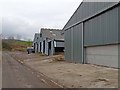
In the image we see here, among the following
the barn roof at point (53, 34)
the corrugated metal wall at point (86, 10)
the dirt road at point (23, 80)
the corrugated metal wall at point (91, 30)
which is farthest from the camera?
the barn roof at point (53, 34)

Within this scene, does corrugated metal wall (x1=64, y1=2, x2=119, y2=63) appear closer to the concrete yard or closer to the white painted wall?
the white painted wall

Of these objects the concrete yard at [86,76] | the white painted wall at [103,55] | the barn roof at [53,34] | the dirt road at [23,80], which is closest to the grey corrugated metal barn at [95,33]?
the white painted wall at [103,55]

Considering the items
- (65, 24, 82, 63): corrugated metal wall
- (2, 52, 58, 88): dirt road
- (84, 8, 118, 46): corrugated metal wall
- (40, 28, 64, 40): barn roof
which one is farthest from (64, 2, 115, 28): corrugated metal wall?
(40, 28, 64, 40): barn roof

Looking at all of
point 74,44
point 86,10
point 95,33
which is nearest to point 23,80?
point 95,33

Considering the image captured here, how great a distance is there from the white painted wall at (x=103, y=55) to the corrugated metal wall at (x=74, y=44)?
2.77 m

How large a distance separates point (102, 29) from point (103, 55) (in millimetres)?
2392

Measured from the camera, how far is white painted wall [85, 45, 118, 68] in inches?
963

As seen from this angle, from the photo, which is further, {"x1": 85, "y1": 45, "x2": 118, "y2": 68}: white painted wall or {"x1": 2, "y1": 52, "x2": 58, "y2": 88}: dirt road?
{"x1": 85, "y1": 45, "x2": 118, "y2": 68}: white painted wall

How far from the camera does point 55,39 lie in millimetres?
63281

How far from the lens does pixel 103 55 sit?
27250mm

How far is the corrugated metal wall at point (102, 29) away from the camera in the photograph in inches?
948

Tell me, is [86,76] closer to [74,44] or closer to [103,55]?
[103,55]

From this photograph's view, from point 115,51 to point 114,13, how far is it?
3.09 metres

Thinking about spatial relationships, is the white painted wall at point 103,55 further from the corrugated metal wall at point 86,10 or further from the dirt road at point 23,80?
the dirt road at point 23,80
